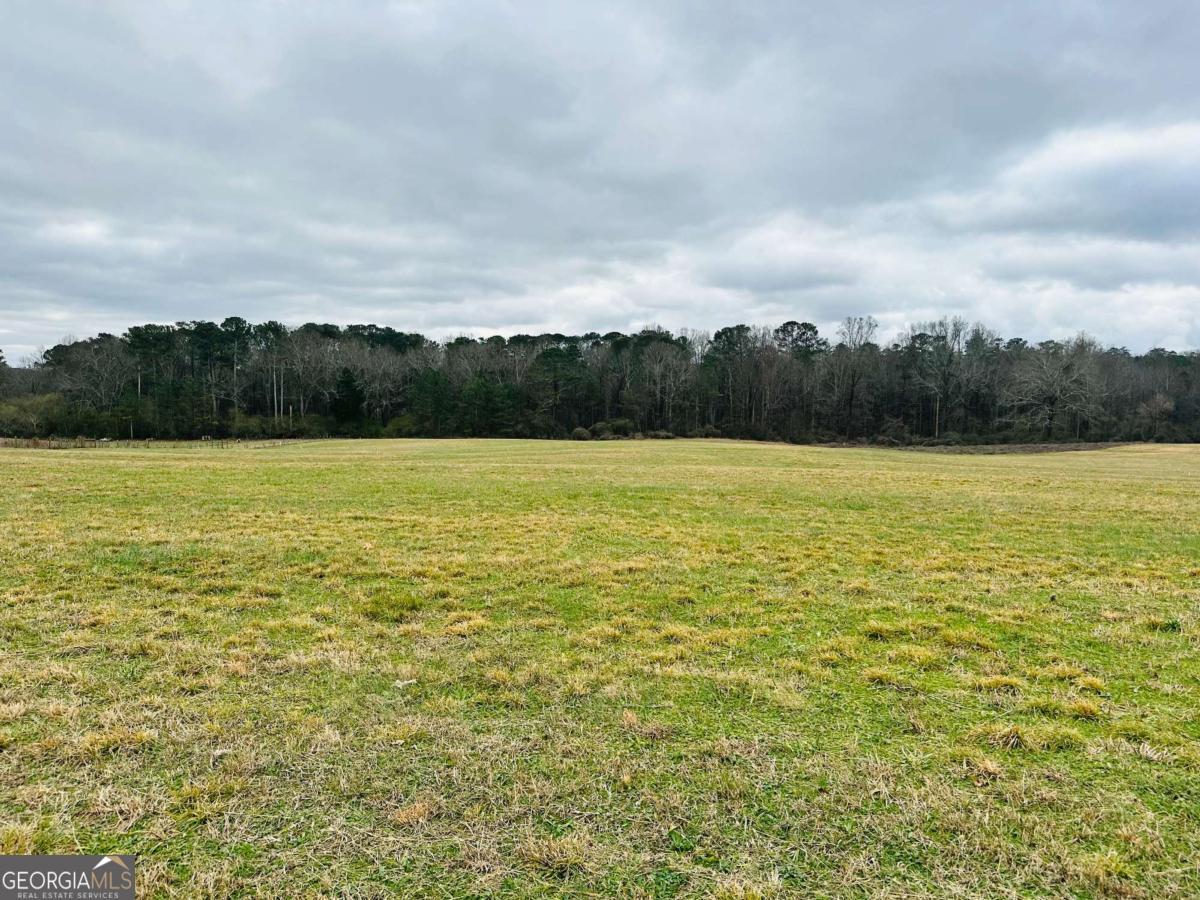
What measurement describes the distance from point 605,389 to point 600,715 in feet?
253

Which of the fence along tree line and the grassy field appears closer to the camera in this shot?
the grassy field

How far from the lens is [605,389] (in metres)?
80.7

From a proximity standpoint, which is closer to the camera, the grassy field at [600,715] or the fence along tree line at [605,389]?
the grassy field at [600,715]

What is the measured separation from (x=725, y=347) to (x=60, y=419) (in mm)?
82449

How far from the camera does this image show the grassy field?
2.88 metres

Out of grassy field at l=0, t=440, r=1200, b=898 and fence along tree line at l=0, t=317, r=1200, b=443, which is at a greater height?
fence along tree line at l=0, t=317, r=1200, b=443

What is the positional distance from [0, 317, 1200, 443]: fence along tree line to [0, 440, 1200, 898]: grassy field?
59869 mm

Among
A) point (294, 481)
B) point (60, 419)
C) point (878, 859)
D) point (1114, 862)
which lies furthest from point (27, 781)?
point (60, 419)

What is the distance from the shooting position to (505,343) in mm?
93875

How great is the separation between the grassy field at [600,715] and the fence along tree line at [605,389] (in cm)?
5987

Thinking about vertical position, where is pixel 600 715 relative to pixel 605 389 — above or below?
below

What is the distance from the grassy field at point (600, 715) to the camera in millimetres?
2881

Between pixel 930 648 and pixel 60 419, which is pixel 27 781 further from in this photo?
pixel 60 419

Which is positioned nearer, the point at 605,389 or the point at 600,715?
the point at 600,715
